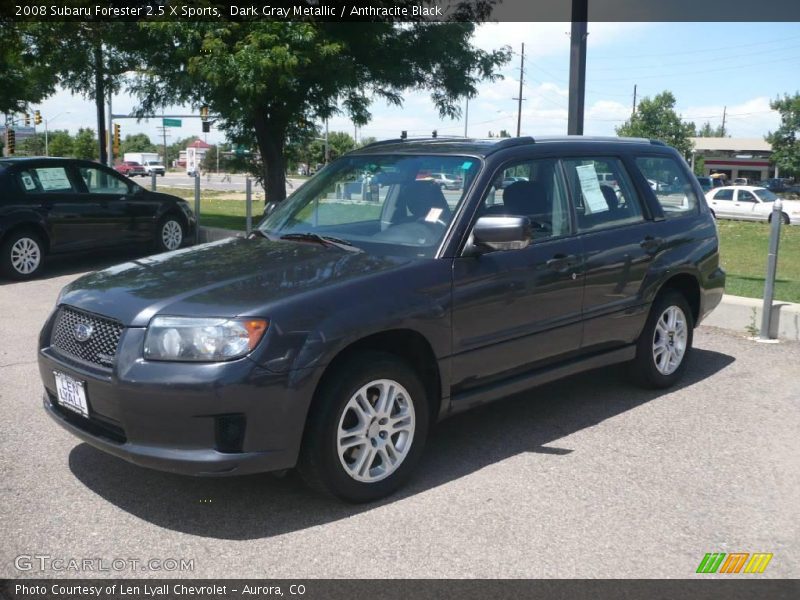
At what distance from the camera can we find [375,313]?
4.05 meters

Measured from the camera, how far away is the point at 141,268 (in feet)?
15.1

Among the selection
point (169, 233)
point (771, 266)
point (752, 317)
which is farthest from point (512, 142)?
point (169, 233)

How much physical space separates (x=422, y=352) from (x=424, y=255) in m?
0.51

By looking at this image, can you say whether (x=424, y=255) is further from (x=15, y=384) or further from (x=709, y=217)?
(x=15, y=384)

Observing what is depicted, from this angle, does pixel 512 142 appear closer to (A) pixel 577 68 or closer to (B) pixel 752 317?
(B) pixel 752 317

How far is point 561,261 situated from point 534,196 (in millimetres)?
427

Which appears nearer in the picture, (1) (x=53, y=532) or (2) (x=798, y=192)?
(1) (x=53, y=532)

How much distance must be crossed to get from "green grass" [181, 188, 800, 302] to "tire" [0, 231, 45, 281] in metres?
4.80

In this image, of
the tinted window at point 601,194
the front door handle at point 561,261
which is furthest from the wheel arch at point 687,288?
the front door handle at point 561,261

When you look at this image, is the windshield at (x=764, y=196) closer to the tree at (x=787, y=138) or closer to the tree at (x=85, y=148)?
the tree at (x=787, y=138)

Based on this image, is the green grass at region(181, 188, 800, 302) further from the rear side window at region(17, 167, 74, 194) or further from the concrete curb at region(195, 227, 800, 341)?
the rear side window at region(17, 167, 74, 194)

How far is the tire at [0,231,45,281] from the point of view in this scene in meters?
11.1
